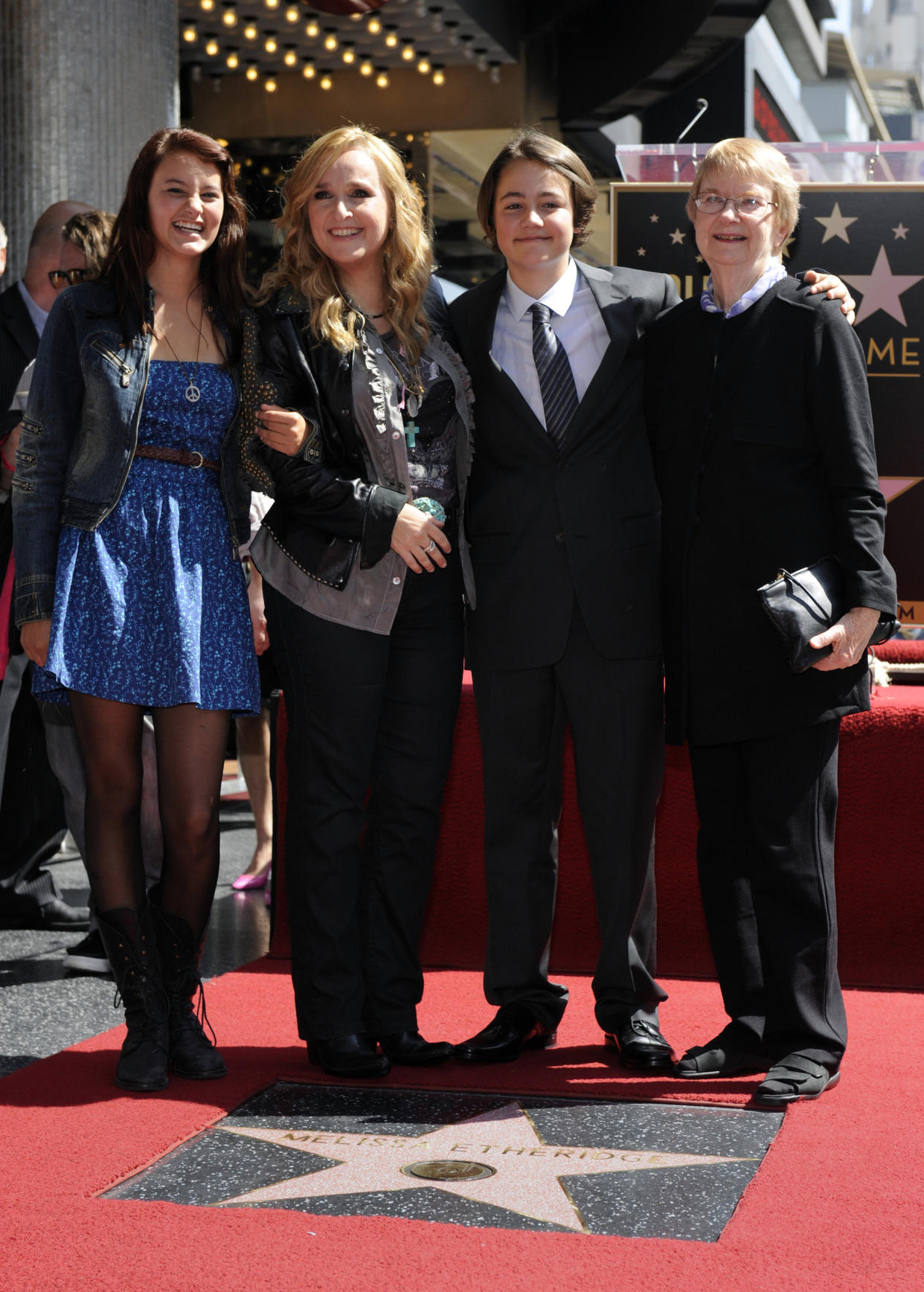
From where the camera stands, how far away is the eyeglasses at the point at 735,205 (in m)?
2.66

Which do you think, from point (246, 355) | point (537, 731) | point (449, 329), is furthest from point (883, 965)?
point (246, 355)

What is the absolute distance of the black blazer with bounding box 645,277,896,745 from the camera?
2605 millimetres

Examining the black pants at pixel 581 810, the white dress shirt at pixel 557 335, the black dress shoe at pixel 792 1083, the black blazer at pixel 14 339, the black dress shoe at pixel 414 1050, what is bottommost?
the black dress shoe at pixel 414 1050

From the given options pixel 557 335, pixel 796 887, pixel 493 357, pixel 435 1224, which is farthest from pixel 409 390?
pixel 435 1224

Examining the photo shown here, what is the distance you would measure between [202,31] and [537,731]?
23.1 ft

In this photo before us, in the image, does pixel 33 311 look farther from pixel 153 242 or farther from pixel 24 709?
pixel 153 242

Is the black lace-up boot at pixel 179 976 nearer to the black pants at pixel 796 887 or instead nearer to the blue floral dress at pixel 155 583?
the blue floral dress at pixel 155 583

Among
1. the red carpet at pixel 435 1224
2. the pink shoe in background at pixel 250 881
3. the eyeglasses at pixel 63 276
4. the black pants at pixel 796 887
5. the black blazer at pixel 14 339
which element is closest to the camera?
the red carpet at pixel 435 1224

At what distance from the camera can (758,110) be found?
1123 centimetres

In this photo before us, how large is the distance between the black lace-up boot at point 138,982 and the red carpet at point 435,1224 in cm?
8

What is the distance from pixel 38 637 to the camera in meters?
2.76

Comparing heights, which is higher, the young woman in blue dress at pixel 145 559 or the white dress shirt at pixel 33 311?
the white dress shirt at pixel 33 311

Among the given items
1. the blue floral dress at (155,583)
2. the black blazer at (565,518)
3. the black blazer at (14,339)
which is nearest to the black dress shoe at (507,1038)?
the black blazer at (565,518)

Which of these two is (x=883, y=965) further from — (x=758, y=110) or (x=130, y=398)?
(x=758, y=110)
